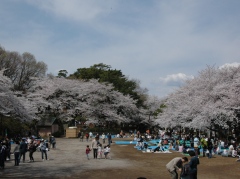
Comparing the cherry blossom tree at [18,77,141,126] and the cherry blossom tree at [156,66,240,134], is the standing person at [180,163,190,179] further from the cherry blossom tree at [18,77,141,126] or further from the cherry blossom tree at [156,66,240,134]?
the cherry blossom tree at [18,77,141,126]

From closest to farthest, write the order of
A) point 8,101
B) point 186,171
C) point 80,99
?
point 186,171, point 8,101, point 80,99

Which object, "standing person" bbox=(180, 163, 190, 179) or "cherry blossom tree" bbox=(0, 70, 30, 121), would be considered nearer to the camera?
"standing person" bbox=(180, 163, 190, 179)

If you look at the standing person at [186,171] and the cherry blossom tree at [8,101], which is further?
the cherry blossom tree at [8,101]

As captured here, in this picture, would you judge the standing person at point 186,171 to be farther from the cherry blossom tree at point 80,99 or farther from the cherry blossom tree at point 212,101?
the cherry blossom tree at point 80,99

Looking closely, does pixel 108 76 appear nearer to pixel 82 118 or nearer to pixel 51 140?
pixel 82 118

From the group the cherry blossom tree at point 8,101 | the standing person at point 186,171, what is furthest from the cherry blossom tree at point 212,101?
the standing person at point 186,171

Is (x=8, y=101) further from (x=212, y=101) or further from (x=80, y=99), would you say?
(x=80, y=99)

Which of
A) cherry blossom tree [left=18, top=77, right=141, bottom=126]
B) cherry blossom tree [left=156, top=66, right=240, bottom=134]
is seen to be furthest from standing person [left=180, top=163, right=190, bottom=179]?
cherry blossom tree [left=18, top=77, right=141, bottom=126]

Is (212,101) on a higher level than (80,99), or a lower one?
lower

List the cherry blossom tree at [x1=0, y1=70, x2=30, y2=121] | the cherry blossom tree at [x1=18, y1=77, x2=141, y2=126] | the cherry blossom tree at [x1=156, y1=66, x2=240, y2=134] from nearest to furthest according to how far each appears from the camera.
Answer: the cherry blossom tree at [x1=0, y1=70, x2=30, y2=121] < the cherry blossom tree at [x1=156, y1=66, x2=240, y2=134] < the cherry blossom tree at [x1=18, y1=77, x2=141, y2=126]

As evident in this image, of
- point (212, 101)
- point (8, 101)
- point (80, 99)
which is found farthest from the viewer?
point (80, 99)

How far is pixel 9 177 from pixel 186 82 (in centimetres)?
3733

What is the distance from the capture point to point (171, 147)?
31.4 meters

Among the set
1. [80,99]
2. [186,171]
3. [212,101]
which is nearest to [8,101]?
[212,101]
